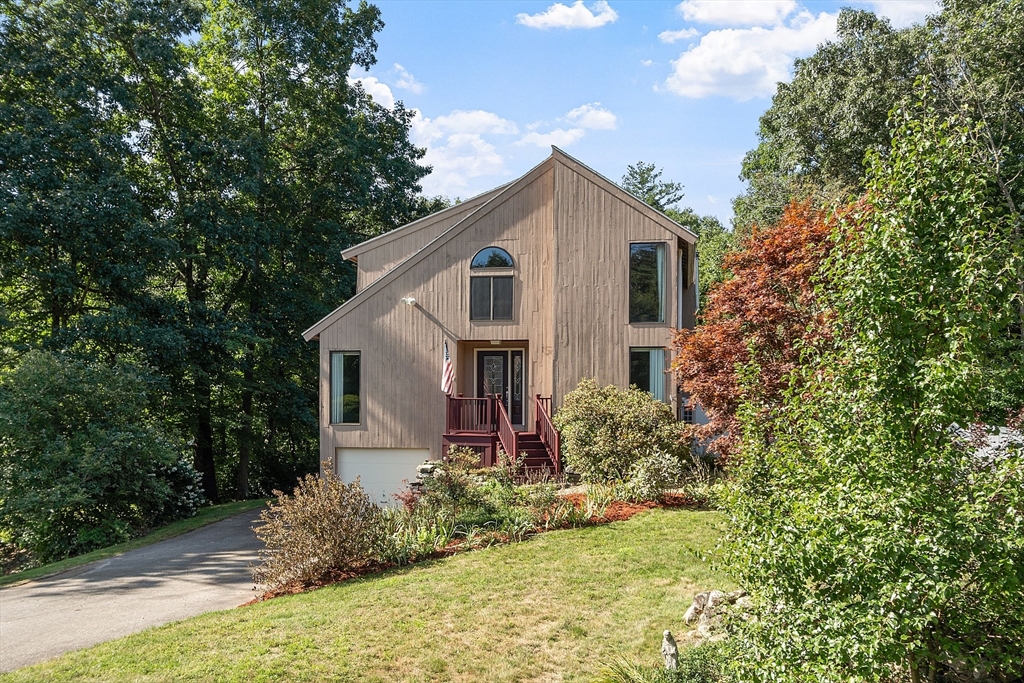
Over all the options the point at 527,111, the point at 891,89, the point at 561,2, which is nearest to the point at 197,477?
the point at 527,111

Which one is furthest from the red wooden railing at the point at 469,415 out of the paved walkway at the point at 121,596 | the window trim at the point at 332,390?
the paved walkway at the point at 121,596

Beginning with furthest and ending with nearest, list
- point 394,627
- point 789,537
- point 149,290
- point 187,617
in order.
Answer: point 149,290 → point 187,617 → point 394,627 → point 789,537

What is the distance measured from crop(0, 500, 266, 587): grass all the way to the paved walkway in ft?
1.23

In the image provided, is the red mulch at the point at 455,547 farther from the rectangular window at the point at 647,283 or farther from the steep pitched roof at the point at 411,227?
the steep pitched roof at the point at 411,227

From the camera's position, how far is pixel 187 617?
9.56m

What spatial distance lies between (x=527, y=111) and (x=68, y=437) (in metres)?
14.2

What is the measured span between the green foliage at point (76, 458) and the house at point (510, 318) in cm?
462

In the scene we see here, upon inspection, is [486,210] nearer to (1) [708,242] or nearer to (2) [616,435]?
(2) [616,435]

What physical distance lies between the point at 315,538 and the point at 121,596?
139 inches

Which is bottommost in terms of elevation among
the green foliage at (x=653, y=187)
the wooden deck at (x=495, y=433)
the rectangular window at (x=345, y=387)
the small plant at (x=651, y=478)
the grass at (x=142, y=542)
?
the grass at (x=142, y=542)

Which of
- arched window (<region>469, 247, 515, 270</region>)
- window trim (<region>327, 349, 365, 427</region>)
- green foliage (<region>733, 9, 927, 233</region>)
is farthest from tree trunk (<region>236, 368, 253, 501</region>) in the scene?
green foliage (<region>733, 9, 927, 233</region>)

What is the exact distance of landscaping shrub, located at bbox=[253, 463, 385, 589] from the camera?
10.3 m

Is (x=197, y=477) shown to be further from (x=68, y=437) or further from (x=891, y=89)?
(x=891, y=89)

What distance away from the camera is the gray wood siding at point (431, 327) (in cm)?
1820
